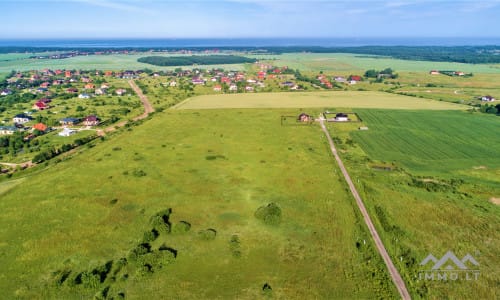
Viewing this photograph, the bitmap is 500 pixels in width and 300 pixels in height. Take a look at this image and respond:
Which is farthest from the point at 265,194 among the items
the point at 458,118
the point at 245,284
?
the point at 458,118

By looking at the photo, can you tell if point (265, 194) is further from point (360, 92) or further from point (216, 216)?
point (360, 92)

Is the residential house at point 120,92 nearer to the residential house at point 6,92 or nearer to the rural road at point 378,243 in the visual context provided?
the residential house at point 6,92

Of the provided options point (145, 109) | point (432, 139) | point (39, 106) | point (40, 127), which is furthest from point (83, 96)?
point (432, 139)

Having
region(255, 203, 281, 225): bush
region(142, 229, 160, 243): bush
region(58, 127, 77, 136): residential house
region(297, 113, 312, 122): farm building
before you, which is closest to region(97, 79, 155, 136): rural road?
region(58, 127, 77, 136): residential house

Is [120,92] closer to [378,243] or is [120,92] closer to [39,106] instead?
[39,106]

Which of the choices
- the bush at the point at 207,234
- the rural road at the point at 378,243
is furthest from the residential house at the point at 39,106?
the rural road at the point at 378,243

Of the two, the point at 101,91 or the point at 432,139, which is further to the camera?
the point at 101,91
